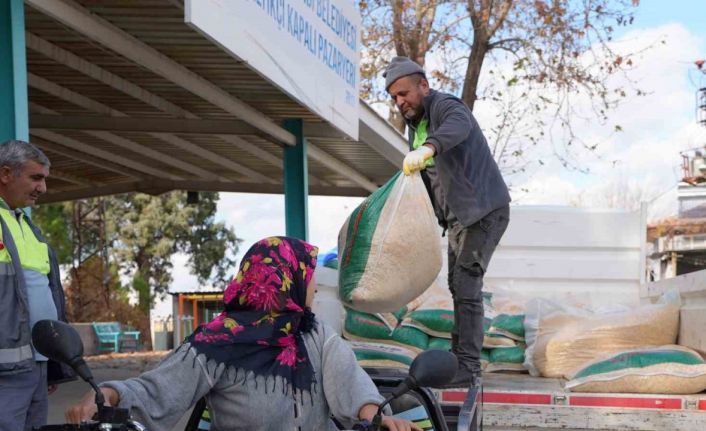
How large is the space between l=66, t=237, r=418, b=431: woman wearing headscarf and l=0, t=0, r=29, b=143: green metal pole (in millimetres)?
2889

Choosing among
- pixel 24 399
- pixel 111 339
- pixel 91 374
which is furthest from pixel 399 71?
pixel 111 339

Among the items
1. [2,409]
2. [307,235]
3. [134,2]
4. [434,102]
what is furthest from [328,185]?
[2,409]

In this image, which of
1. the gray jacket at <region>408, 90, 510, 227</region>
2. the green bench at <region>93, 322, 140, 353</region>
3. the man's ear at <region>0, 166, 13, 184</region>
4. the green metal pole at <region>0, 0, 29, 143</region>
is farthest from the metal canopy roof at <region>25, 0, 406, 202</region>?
the green bench at <region>93, 322, 140, 353</region>

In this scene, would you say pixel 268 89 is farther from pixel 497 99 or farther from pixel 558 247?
pixel 497 99

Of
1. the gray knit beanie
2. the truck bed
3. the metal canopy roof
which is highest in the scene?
the metal canopy roof

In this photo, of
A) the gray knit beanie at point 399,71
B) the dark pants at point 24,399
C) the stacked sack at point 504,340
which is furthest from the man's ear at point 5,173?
the stacked sack at point 504,340

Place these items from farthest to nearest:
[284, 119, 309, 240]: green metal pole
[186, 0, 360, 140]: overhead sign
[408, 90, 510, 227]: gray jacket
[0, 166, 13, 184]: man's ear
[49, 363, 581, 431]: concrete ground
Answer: [284, 119, 309, 240]: green metal pole → [49, 363, 581, 431]: concrete ground → [186, 0, 360, 140]: overhead sign → [408, 90, 510, 227]: gray jacket → [0, 166, 13, 184]: man's ear

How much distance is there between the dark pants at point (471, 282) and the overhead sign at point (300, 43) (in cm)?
198

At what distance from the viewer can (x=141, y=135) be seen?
12867mm

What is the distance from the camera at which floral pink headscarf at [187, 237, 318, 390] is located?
3117 mm

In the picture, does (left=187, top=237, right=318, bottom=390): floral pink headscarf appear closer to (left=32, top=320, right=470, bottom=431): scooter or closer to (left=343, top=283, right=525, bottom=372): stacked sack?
(left=32, top=320, right=470, bottom=431): scooter

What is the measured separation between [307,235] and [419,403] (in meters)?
9.10

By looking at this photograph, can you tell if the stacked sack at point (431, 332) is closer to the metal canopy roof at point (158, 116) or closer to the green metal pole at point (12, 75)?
the green metal pole at point (12, 75)

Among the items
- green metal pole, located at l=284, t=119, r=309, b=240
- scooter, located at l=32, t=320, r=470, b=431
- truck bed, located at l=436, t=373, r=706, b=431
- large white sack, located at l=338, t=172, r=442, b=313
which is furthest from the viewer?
green metal pole, located at l=284, t=119, r=309, b=240
